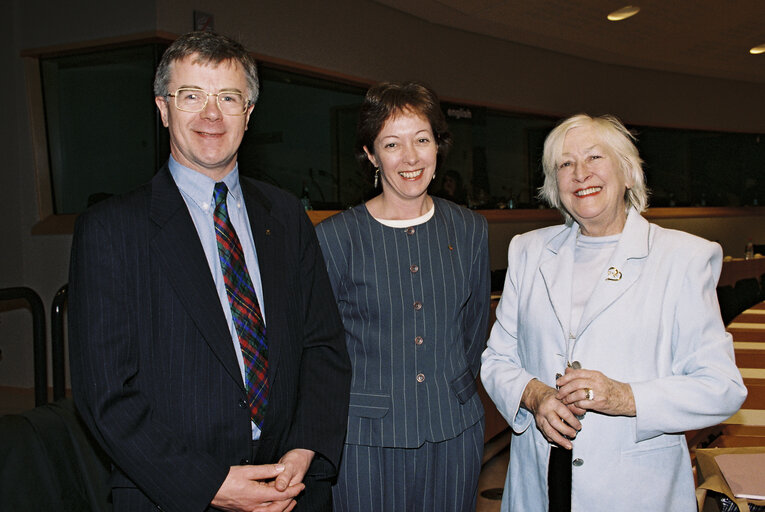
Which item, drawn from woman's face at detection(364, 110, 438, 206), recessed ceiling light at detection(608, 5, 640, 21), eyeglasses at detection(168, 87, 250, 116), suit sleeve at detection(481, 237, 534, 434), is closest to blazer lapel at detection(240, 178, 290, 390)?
eyeglasses at detection(168, 87, 250, 116)

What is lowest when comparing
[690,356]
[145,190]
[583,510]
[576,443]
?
[583,510]

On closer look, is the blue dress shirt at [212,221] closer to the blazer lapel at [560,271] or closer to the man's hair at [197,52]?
the man's hair at [197,52]

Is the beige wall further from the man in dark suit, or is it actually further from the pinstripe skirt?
the pinstripe skirt

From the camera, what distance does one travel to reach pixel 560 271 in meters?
1.78

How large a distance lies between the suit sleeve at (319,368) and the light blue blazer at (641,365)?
0.44 metres

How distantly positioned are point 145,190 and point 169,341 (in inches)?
14.2

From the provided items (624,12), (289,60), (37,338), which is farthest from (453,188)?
(37,338)

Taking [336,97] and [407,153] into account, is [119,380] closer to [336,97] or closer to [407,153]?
[407,153]

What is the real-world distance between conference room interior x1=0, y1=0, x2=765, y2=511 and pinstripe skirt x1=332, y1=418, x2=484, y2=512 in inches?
35.2

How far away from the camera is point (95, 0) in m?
5.02

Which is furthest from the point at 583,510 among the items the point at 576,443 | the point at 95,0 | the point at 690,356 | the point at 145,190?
the point at 95,0

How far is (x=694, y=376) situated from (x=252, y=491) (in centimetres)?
105

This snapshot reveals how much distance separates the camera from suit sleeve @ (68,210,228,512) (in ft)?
4.41

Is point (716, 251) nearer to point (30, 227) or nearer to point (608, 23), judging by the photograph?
point (30, 227)
